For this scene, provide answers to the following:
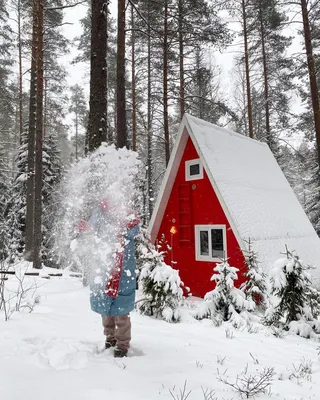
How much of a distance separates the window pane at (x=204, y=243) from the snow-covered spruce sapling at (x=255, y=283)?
216 cm

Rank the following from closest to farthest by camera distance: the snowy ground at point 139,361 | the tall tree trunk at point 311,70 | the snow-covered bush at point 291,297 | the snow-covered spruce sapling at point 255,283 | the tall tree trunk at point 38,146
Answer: the snowy ground at point 139,361 < the snow-covered bush at point 291,297 < the snow-covered spruce sapling at point 255,283 < the tall tree trunk at point 38,146 < the tall tree trunk at point 311,70

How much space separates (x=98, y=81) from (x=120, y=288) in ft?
11.8

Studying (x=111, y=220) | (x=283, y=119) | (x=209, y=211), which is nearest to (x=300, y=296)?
(x=209, y=211)

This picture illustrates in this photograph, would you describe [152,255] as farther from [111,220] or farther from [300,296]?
[111,220]

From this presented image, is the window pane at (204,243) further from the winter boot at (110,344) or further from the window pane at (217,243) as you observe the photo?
the winter boot at (110,344)

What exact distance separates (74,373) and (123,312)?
2.45 ft

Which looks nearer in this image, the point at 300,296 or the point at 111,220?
the point at 111,220

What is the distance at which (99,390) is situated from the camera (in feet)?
7.75

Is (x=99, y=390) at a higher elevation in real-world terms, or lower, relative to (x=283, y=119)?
lower

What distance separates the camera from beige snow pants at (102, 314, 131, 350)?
3.21 metres

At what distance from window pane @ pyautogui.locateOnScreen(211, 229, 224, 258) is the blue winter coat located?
248 inches

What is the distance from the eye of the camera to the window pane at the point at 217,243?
30.6ft

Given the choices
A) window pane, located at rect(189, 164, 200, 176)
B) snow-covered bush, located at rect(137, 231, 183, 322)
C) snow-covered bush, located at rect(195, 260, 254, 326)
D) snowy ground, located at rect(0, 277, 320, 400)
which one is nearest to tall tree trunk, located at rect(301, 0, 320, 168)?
window pane, located at rect(189, 164, 200, 176)

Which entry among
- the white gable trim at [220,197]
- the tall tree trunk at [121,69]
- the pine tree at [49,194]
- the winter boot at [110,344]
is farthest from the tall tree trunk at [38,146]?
the winter boot at [110,344]
